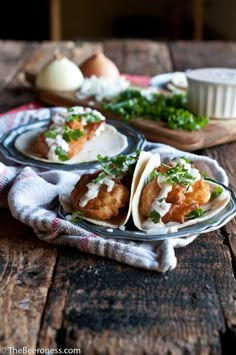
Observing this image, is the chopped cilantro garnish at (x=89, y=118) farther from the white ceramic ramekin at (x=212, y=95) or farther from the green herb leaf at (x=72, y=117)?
the white ceramic ramekin at (x=212, y=95)

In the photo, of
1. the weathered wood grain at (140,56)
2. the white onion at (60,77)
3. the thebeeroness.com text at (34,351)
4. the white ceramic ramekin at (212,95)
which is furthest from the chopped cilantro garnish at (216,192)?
the weathered wood grain at (140,56)

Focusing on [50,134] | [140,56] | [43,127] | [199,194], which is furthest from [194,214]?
[140,56]

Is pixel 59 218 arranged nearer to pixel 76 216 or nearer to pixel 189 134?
pixel 76 216

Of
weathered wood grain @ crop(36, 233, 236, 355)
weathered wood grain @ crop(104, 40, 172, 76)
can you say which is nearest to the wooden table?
weathered wood grain @ crop(36, 233, 236, 355)

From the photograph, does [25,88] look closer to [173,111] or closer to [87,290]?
[173,111]

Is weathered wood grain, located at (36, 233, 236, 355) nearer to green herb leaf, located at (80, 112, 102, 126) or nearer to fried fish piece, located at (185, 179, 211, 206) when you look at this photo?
fried fish piece, located at (185, 179, 211, 206)

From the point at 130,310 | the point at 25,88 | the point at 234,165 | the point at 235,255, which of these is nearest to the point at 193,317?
the point at 130,310
